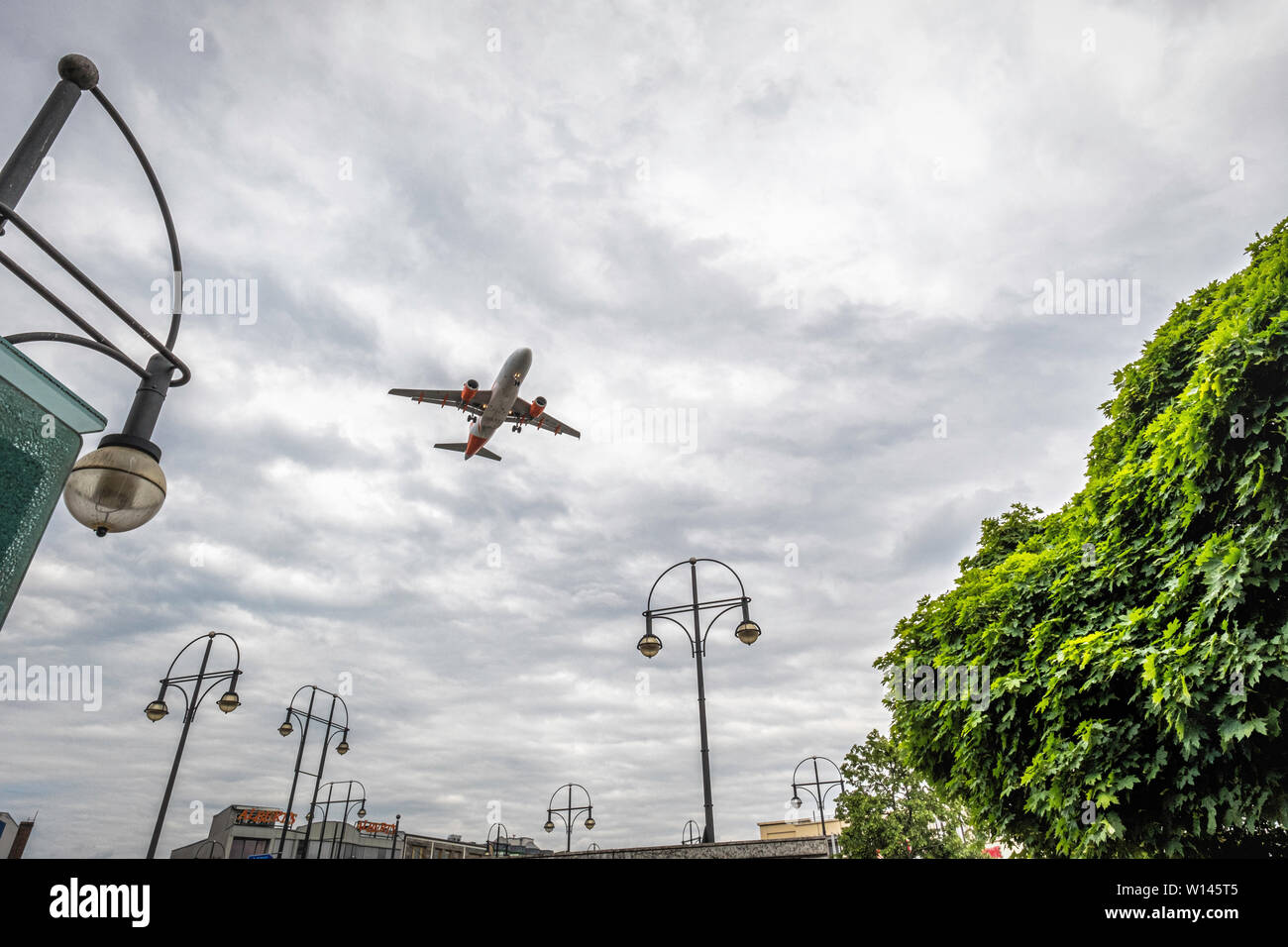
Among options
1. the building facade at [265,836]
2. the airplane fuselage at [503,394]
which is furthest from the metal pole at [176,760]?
the building facade at [265,836]

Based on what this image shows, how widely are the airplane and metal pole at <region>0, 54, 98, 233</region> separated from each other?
3132cm

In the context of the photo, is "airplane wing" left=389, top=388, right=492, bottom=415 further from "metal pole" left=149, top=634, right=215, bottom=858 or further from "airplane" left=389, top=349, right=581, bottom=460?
"metal pole" left=149, top=634, right=215, bottom=858

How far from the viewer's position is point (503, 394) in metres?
37.4

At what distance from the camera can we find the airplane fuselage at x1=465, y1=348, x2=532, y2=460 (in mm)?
35281

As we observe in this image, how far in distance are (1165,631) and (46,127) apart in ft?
43.0

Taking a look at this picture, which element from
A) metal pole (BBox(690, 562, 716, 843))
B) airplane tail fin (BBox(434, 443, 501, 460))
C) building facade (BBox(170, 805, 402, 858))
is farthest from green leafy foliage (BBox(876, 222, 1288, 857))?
building facade (BBox(170, 805, 402, 858))

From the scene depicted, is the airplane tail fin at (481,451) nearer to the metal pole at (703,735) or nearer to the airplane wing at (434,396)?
the airplane wing at (434,396)

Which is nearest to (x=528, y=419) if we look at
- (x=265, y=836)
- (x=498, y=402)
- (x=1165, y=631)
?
(x=498, y=402)

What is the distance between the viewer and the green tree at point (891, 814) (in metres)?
33.3

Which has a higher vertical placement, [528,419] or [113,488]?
[528,419]

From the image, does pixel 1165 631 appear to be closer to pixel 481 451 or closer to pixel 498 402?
pixel 498 402

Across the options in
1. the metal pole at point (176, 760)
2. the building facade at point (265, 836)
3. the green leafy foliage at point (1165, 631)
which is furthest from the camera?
the building facade at point (265, 836)
